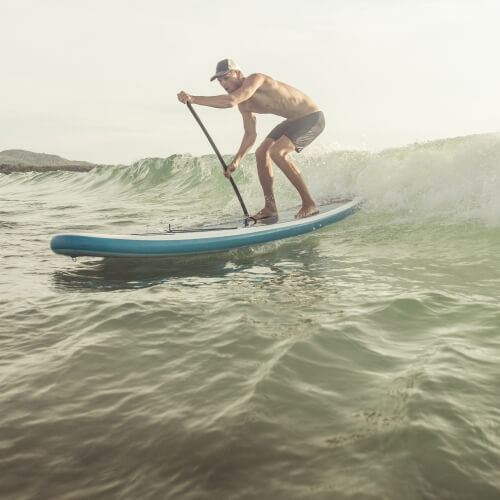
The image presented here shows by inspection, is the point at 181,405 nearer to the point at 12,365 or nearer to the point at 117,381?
the point at 117,381

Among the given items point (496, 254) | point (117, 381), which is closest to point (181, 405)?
point (117, 381)

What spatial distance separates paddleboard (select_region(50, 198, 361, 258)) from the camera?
4902mm

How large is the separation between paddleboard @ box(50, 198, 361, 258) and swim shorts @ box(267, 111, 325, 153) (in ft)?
3.32

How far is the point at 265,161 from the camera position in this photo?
654cm

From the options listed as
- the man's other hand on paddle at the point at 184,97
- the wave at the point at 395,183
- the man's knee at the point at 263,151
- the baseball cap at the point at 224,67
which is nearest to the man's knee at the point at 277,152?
the man's knee at the point at 263,151

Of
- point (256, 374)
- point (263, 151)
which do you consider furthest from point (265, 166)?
point (256, 374)

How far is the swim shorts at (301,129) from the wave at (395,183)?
6.86 feet

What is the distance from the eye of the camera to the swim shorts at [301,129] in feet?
21.2

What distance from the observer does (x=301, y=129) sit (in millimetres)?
6457

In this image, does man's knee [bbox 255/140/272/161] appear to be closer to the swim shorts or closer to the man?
the man

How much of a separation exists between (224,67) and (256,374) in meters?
4.01

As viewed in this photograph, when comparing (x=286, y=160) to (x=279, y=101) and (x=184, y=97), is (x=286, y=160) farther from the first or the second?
(x=184, y=97)

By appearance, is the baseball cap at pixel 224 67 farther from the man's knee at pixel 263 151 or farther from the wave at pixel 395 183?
the wave at pixel 395 183

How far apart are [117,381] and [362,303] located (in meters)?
1.84
